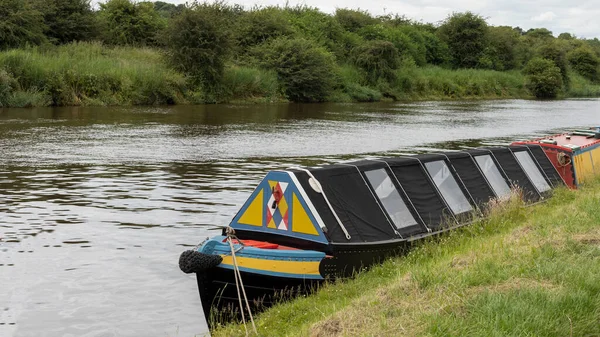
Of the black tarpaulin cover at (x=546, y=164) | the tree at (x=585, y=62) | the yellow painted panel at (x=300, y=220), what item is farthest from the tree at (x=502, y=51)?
the yellow painted panel at (x=300, y=220)

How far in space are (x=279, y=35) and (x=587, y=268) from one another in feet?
181

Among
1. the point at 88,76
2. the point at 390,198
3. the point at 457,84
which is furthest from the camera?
the point at 457,84

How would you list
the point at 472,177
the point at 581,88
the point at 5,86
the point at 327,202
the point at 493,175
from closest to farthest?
the point at 327,202
the point at 472,177
the point at 493,175
the point at 5,86
the point at 581,88

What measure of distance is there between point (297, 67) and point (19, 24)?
2043cm

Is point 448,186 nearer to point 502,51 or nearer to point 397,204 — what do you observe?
point 397,204

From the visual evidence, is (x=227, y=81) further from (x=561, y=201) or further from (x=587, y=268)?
(x=587, y=268)

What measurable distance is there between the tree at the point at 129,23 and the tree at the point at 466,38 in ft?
151

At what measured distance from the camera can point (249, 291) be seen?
9430mm

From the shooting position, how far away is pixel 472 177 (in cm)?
1379

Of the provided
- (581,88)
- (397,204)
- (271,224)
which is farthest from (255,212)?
(581,88)

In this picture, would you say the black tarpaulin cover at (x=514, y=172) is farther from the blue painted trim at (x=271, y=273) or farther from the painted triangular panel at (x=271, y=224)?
the blue painted trim at (x=271, y=273)

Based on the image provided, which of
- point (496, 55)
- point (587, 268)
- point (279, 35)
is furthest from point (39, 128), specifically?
point (496, 55)

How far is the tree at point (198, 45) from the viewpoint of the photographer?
49.2m

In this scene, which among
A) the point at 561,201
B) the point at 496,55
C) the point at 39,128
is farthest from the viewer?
the point at 496,55
